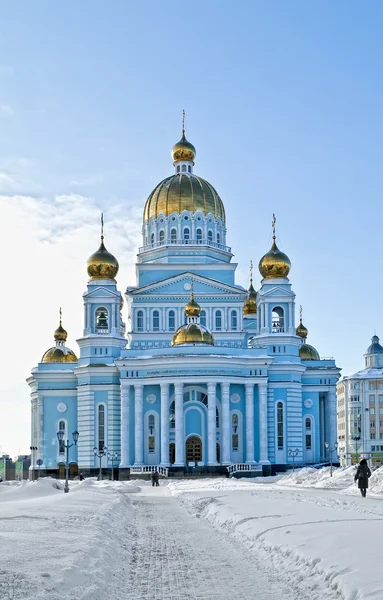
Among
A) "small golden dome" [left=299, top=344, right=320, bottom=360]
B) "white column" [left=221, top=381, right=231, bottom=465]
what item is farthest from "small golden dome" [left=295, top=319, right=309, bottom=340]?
"white column" [left=221, top=381, right=231, bottom=465]

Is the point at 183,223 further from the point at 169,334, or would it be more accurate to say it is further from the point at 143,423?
the point at 143,423

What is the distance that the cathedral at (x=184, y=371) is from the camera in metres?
57.6

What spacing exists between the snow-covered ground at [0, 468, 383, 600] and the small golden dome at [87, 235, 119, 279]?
1665 inches

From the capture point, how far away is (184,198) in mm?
66375

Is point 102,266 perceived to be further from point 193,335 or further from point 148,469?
point 148,469

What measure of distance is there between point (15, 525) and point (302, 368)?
48.1m

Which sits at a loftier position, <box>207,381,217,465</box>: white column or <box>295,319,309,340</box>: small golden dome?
<box>295,319,309,340</box>: small golden dome

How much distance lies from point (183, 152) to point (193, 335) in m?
18.5

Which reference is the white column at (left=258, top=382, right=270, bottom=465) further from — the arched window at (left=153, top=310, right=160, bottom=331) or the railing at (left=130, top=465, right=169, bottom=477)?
the arched window at (left=153, top=310, right=160, bottom=331)

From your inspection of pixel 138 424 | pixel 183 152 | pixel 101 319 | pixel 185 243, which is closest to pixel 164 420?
pixel 138 424

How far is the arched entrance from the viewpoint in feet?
192

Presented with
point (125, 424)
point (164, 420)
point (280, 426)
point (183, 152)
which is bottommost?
point (280, 426)

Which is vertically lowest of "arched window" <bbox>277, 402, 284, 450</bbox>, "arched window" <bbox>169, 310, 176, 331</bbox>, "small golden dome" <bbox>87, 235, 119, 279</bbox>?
"arched window" <bbox>277, 402, 284, 450</bbox>

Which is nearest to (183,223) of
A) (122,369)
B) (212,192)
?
(212,192)
